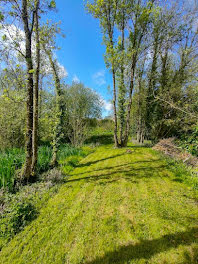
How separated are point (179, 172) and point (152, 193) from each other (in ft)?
6.35

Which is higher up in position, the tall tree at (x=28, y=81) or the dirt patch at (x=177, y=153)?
the tall tree at (x=28, y=81)

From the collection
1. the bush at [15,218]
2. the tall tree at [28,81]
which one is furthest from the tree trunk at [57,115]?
the bush at [15,218]

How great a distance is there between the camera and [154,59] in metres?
10.2

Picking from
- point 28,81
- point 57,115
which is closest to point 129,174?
point 57,115

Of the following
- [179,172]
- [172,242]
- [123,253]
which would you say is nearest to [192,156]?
[179,172]

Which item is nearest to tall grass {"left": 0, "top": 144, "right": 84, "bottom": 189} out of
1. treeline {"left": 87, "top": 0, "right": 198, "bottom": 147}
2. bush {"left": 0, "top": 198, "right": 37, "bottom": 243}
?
bush {"left": 0, "top": 198, "right": 37, "bottom": 243}

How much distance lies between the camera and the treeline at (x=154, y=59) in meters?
7.53

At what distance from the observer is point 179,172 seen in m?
4.58

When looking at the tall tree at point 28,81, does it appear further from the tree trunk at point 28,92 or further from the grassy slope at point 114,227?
the grassy slope at point 114,227

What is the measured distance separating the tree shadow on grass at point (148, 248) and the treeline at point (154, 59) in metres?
5.73

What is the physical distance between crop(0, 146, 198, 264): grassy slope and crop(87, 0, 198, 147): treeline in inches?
198

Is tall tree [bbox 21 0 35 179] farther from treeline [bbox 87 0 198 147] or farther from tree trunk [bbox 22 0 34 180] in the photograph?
treeline [bbox 87 0 198 147]

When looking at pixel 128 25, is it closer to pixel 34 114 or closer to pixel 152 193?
pixel 34 114

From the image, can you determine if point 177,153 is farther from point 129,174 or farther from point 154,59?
point 154,59
